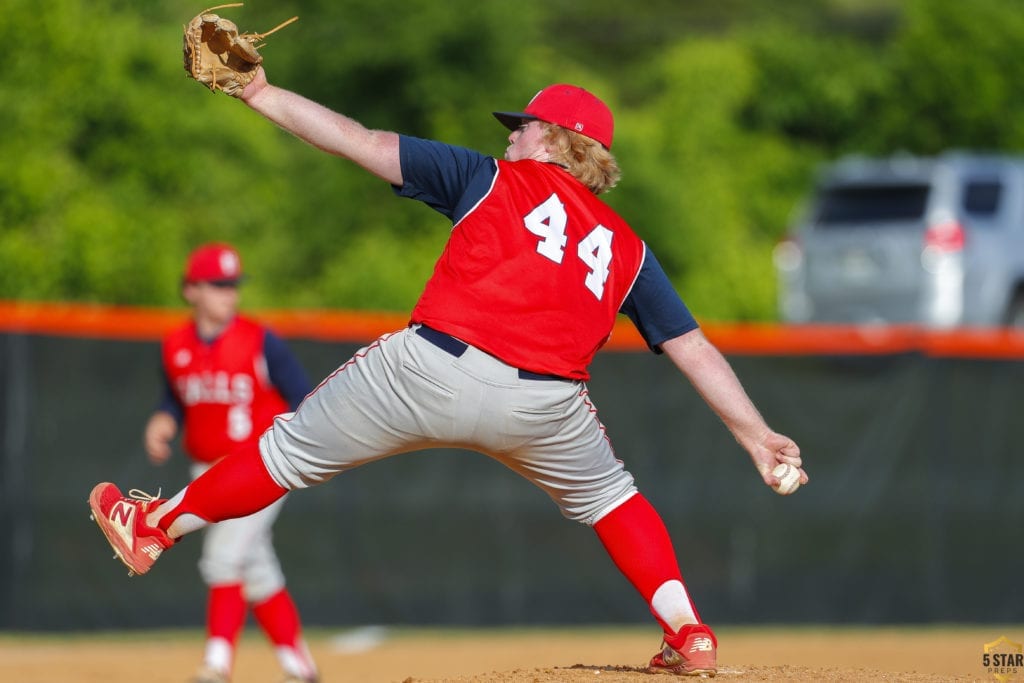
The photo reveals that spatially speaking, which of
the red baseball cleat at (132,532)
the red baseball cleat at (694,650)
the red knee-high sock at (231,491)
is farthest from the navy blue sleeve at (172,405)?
the red baseball cleat at (694,650)

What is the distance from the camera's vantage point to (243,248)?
61.7 feet

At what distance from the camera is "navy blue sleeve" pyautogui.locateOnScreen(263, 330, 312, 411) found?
6.99 meters

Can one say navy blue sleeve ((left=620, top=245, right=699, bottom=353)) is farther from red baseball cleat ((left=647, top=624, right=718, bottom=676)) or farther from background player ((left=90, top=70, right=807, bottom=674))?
red baseball cleat ((left=647, top=624, right=718, bottom=676))

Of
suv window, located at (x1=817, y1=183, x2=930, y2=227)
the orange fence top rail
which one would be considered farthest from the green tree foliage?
suv window, located at (x1=817, y1=183, x2=930, y2=227)

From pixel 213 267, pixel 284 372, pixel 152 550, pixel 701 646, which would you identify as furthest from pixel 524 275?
pixel 213 267

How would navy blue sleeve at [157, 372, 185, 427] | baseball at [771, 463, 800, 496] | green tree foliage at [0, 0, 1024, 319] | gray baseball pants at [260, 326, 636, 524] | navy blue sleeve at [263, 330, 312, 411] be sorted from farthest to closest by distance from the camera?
green tree foliage at [0, 0, 1024, 319]
navy blue sleeve at [157, 372, 185, 427]
navy blue sleeve at [263, 330, 312, 411]
baseball at [771, 463, 800, 496]
gray baseball pants at [260, 326, 636, 524]

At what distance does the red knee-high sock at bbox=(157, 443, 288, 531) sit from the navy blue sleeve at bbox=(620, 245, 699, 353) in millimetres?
1224

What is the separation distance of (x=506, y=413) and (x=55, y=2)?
1059 centimetres

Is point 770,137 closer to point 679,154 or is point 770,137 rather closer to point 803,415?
point 679,154

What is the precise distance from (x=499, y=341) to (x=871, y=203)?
12348mm

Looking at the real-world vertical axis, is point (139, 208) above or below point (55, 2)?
below

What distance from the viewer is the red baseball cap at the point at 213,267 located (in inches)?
278

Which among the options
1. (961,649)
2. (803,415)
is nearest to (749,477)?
(803,415)

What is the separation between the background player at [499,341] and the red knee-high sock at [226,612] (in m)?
2.19
